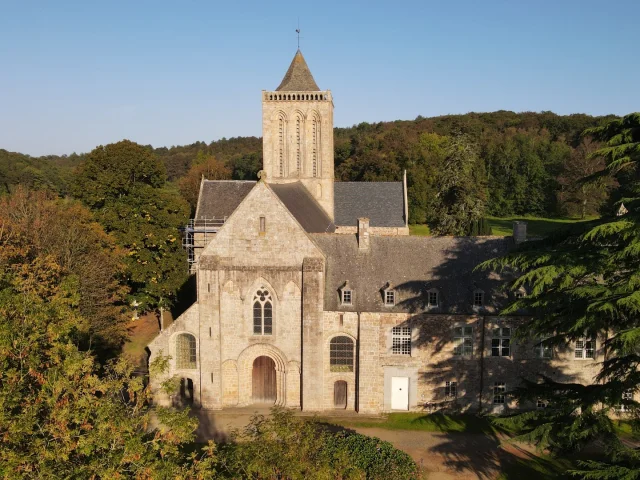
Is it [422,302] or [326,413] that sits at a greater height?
[422,302]

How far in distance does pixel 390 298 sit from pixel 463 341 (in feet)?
15.4

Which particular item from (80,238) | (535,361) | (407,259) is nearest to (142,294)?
(80,238)

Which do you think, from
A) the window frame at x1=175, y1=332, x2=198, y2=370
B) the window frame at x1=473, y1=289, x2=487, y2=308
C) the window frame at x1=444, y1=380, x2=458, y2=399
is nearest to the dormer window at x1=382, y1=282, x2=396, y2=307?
the window frame at x1=473, y1=289, x2=487, y2=308

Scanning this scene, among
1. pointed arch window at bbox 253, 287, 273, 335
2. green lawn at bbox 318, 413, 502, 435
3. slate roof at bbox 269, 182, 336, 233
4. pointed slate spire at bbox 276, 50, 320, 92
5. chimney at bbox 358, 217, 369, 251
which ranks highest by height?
pointed slate spire at bbox 276, 50, 320, 92

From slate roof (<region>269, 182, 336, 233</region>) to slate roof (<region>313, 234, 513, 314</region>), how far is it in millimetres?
4583

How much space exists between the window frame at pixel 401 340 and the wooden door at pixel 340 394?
3.54 meters

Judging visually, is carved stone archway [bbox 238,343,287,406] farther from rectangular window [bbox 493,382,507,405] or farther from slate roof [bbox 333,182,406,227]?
slate roof [bbox 333,182,406,227]

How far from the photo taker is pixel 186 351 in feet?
102

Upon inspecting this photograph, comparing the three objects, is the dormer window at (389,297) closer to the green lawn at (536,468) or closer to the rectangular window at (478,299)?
the rectangular window at (478,299)

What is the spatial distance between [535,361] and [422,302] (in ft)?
22.9

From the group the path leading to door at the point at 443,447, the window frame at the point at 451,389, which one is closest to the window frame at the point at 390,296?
the window frame at the point at 451,389

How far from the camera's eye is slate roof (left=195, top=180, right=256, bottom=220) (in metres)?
51.2

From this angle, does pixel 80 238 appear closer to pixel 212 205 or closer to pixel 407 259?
pixel 212 205

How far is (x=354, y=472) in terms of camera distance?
55.8ft
